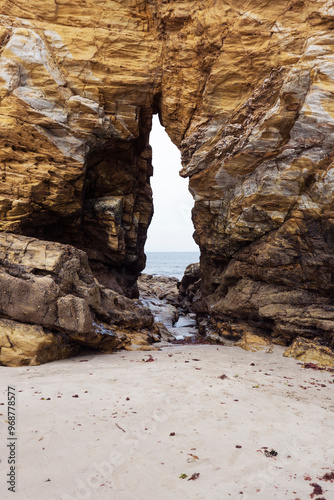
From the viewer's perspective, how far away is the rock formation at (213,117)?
1245 centimetres

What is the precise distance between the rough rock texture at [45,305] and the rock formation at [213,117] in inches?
28.4

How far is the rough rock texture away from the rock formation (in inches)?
28.4

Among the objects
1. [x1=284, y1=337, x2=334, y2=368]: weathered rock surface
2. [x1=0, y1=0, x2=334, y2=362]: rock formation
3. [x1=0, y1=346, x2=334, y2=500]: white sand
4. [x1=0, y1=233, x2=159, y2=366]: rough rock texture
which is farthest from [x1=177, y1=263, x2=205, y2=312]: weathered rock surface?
[x1=0, y1=346, x2=334, y2=500]: white sand

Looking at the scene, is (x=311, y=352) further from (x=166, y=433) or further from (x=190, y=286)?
(x=190, y=286)

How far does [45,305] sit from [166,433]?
7052 millimetres

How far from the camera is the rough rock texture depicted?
10.1m

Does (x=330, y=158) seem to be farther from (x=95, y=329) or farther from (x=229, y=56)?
(x=95, y=329)

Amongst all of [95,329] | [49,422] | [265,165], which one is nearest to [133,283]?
[95,329]

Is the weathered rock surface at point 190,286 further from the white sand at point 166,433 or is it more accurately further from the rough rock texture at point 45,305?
the white sand at point 166,433

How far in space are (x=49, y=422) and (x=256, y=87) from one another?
15.6 metres

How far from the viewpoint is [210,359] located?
35.7ft

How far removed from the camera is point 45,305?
10.6 meters

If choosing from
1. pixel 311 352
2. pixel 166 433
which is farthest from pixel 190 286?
pixel 166 433

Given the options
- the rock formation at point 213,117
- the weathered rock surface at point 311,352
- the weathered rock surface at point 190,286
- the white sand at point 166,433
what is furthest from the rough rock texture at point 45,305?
the weathered rock surface at point 190,286
